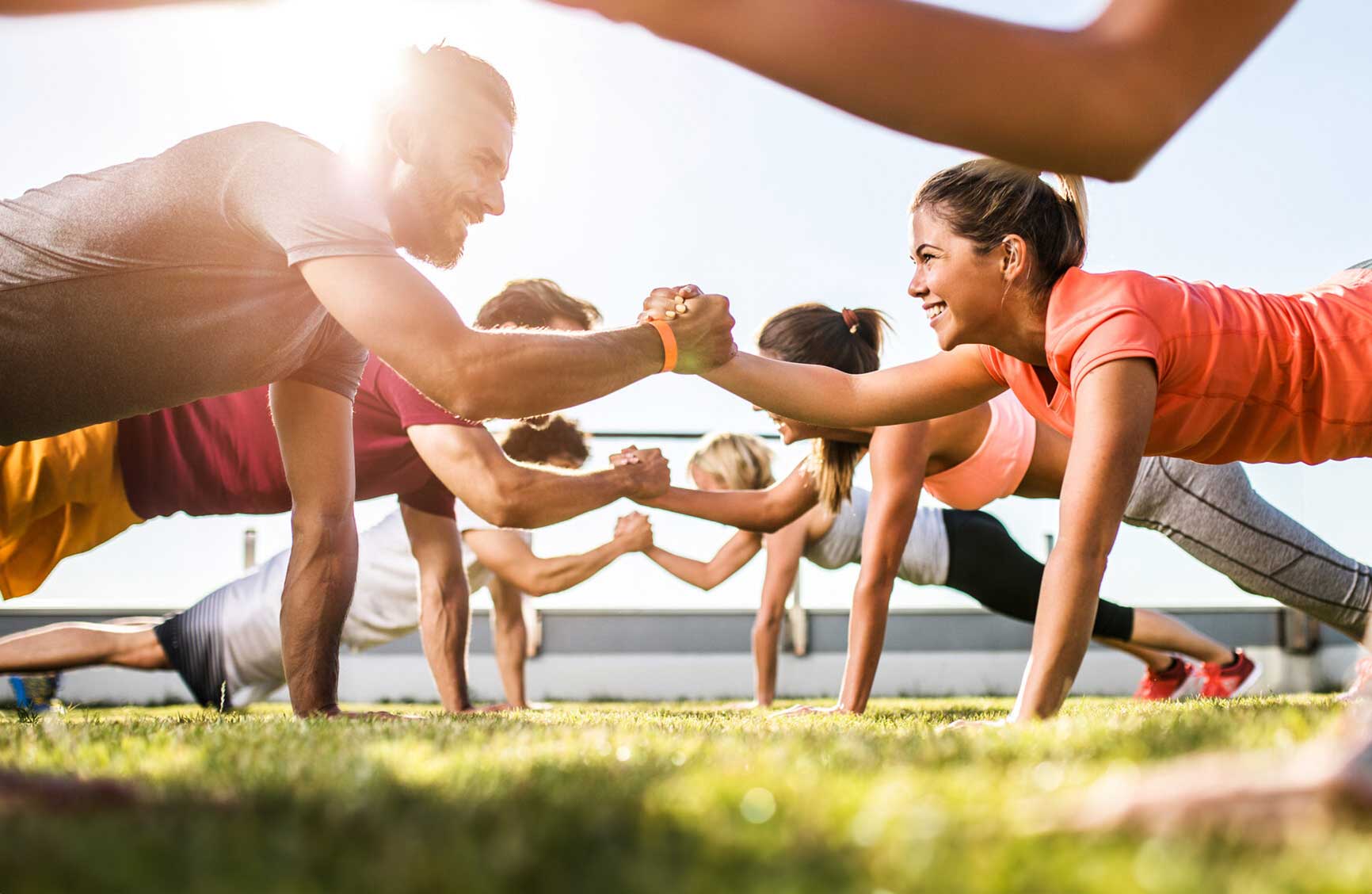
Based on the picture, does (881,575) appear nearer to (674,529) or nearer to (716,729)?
(716,729)

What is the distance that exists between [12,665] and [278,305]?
100 inches

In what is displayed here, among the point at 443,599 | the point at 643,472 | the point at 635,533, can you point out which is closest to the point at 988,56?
the point at 643,472

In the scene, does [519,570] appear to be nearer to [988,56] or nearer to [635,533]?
[635,533]

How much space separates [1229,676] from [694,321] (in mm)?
3606

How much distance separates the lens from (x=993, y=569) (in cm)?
499

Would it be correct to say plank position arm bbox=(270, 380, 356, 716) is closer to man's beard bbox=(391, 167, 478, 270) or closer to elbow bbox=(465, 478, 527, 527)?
man's beard bbox=(391, 167, 478, 270)

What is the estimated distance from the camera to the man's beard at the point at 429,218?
8.91 ft

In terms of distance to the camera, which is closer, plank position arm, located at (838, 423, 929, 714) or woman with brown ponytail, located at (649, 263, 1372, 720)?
woman with brown ponytail, located at (649, 263, 1372, 720)

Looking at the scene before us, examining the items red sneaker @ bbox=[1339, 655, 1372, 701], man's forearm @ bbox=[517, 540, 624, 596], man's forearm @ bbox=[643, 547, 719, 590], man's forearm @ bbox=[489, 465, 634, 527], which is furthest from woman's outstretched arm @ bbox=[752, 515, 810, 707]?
red sneaker @ bbox=[1339, 655, 1372, 701]

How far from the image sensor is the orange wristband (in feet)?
8.32

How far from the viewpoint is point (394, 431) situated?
3809 mm

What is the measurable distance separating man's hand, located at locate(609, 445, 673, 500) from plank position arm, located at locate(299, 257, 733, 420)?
155cm

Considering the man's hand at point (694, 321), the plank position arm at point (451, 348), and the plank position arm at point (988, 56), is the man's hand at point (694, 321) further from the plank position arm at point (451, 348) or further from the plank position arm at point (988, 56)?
the plank position arm at point (988, 56)

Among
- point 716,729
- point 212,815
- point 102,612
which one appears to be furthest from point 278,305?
point 102,612
